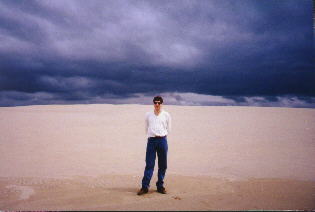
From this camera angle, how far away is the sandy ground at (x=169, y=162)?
249 inches


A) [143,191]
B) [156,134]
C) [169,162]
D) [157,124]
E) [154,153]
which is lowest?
[143,191]

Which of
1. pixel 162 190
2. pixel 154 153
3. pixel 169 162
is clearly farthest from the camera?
pixel 169 162

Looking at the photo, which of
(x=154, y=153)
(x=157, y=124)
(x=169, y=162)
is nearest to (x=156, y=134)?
(x=157, y=124)

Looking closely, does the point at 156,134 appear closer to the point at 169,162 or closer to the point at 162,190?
the point at 162,190

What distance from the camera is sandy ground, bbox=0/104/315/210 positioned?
634 centimetres

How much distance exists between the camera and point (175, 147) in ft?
49.2

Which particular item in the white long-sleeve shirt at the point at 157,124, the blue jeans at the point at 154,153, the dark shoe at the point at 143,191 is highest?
the white long-sleeve shirt at the point at 157,124

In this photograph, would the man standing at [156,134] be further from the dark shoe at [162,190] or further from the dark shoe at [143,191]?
the dark shoe at [162,190]

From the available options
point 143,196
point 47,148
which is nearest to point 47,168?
point 47,148

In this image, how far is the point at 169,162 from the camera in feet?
38.7

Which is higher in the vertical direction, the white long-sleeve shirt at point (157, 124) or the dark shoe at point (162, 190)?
the white long-sleeve shirt at point (157, 124)

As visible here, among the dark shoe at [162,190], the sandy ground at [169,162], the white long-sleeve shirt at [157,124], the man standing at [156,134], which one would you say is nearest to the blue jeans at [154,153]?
the man standing at [156,134]

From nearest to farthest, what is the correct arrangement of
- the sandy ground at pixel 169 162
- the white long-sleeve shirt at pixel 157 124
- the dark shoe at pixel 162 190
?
the sandy ground at pixel 169 162 < the white long-sleeve shirt at pixel 157 124 < the dark shoe at pixel 162 190

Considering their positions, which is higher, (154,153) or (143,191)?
(154,153)
